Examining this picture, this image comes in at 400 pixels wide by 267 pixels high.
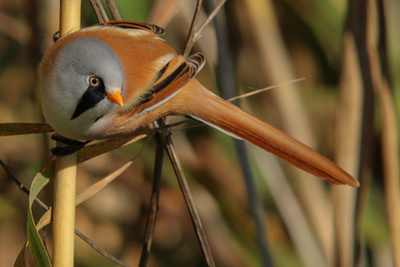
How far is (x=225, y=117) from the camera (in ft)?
3.98

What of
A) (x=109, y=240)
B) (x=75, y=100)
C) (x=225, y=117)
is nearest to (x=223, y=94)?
(x=225, y=117)

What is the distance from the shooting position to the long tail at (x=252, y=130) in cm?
116

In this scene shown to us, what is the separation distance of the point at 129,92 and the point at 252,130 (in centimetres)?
31

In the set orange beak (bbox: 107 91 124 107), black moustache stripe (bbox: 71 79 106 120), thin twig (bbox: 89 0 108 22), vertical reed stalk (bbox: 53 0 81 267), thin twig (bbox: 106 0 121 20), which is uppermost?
thin twig (bbox: 106 0 121 20)

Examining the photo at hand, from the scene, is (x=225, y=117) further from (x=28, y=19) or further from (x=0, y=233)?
(x=0, y=233)

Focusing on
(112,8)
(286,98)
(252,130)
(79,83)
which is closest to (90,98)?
(79,83)

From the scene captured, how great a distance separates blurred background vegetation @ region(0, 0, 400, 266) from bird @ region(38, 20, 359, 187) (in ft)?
0.93

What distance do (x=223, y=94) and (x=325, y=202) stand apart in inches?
22.6

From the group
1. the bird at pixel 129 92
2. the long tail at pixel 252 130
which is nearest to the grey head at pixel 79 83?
the bird at pixel 129 92

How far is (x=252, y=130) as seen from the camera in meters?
1.19

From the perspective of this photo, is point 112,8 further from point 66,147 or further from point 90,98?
point 66,147

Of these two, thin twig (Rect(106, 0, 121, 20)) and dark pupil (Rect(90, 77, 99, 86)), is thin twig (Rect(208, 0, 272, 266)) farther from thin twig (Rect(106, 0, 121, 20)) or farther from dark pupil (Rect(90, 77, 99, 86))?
dark pupil (Rect(90, 77, 99, 86))

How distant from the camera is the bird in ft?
3.16

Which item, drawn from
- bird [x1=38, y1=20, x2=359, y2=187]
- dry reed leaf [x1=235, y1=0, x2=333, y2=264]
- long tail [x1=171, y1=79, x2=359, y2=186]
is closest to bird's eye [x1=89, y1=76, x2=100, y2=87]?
bird [x1=38, y1=20, x2=359, y2=187]
